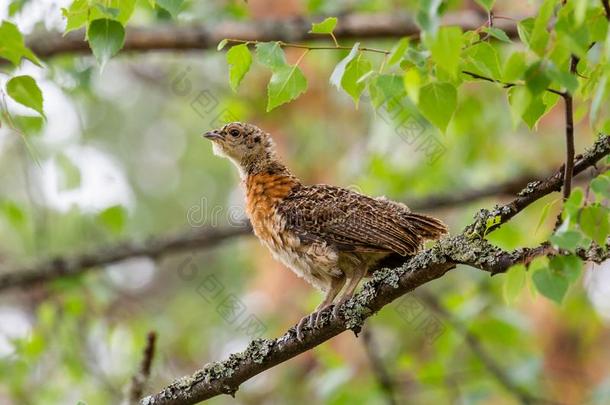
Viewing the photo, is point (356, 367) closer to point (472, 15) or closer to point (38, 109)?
point (472, 15)

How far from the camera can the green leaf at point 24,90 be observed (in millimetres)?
3396

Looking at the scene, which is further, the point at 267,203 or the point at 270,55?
the point at 267,203

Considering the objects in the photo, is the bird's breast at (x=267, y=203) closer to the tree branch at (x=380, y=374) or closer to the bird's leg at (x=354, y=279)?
the bird's leg at (x=354, y=279)

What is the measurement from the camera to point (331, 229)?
4953 millimetres

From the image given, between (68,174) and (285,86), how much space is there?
4387 millimetres

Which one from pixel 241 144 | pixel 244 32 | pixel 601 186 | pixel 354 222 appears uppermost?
pixel 244 32

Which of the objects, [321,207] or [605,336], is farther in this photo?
[605,336]

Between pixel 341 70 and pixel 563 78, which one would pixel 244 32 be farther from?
pixel 563 78

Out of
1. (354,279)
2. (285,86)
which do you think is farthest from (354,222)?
(285,86)

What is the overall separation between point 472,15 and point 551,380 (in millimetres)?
5096

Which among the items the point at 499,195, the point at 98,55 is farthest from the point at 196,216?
the point at 98,55

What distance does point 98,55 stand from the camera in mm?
3648

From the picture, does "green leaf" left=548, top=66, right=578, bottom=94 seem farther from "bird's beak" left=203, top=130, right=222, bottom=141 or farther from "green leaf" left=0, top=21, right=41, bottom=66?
"bird's beak" left=203, top=130, right=222, bottom=141

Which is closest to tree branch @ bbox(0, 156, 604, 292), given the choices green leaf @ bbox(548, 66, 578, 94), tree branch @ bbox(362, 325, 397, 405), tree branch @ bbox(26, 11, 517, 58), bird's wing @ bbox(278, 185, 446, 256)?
tree branch @ bbox(362, 325, 397, 405)
